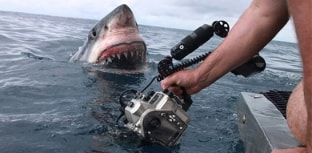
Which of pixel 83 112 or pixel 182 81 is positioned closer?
pixel 182 81

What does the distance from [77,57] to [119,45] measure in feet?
5.07

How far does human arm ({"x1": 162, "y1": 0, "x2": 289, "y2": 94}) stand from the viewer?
84.4 inches

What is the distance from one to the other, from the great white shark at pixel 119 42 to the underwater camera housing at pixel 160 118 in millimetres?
3852

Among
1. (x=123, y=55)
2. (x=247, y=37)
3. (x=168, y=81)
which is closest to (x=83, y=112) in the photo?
(x=168, y=81)

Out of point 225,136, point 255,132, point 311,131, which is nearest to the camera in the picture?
point 311,131

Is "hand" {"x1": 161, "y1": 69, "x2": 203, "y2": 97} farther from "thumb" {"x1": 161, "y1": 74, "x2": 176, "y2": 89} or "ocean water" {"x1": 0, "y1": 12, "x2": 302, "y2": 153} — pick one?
"ocean water" {"x1": 0, "y1": 12, "x2": 302, "y2": 153}

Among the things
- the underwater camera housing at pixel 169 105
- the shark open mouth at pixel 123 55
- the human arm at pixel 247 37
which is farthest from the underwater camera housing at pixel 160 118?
the shark open mouth at pixel 123 55

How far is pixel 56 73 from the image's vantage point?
6.81 meters

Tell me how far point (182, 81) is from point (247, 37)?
0.59 m

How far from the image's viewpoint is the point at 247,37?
2.24 meters

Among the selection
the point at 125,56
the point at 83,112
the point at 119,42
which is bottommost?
the point at 83,112

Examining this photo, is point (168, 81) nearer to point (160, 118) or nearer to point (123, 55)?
point (160, 118)

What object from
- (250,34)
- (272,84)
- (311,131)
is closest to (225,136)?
(250,34)

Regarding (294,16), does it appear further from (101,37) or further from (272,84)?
(272,84)
